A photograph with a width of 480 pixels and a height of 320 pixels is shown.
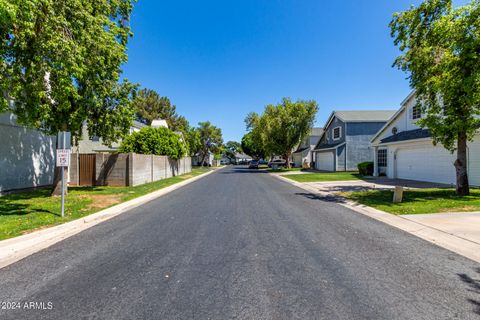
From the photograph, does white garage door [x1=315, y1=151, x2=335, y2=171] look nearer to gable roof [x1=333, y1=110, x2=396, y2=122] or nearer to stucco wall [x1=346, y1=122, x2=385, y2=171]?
stucco wall [x1=346, y1=122, x2=385, y2=171]

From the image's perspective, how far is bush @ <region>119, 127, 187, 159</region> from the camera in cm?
1995

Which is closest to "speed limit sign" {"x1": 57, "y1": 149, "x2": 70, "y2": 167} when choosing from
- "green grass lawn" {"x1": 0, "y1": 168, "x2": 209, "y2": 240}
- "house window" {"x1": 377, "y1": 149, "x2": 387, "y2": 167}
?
"green grass lawn" {"x1": 0, "y1": 168, "x2": 209, "y2": 240}

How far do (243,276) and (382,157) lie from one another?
905 inches

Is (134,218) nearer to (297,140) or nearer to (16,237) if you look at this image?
(16,237)

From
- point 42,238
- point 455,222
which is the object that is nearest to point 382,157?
point 455,222

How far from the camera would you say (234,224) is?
6863 mm

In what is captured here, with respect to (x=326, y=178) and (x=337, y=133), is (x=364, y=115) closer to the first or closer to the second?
(x=337, y=133)

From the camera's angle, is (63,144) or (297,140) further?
(297,140)

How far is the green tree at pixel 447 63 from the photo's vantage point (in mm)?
9508

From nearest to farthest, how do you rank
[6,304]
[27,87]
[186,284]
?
[6,304]
[186,284]
[27,87]

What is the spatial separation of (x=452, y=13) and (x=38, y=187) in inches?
873

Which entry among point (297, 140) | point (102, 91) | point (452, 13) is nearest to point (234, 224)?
point (102, 91)

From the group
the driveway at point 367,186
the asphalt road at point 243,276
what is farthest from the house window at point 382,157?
the asphalt road at point 243,276

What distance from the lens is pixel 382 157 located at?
22.6 metres
